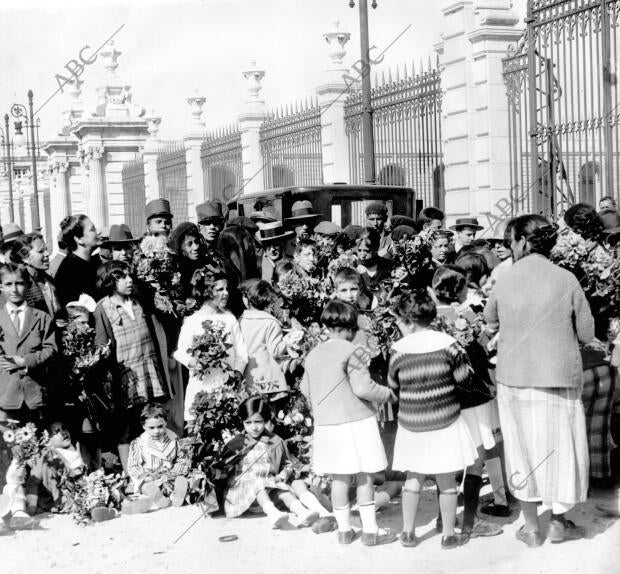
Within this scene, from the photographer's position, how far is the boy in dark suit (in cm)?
620

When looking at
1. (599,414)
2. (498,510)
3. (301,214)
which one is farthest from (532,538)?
(301,214)

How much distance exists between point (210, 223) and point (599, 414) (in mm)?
3904

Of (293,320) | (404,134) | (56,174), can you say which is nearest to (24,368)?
(293,320)

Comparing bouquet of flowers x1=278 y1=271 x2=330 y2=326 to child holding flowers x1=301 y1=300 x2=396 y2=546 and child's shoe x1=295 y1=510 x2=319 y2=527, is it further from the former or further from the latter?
child's shoe x1=295 y1=510 x2=319 y2=527

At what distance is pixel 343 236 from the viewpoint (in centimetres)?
820

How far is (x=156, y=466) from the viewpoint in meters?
6.44

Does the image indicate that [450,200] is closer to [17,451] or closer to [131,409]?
[131,409]

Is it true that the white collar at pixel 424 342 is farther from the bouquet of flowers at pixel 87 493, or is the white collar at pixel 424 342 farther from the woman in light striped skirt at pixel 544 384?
the bouquet of flowers at pixel 87 493

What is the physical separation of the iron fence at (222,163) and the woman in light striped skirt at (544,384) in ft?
47.2

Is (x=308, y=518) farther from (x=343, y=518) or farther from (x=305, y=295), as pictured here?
(x=305, y=295)

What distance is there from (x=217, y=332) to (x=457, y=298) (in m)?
1.68

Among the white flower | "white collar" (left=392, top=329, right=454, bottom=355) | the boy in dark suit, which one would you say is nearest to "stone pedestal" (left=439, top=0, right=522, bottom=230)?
the white flower

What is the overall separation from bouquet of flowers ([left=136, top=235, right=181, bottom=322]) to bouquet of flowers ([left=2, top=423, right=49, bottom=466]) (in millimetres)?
1356

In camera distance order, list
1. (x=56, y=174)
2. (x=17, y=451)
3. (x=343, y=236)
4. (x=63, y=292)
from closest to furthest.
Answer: (x=17, y=451) → (x=63, y=292) → (x=343, y=236) → (x=56, y=174)
